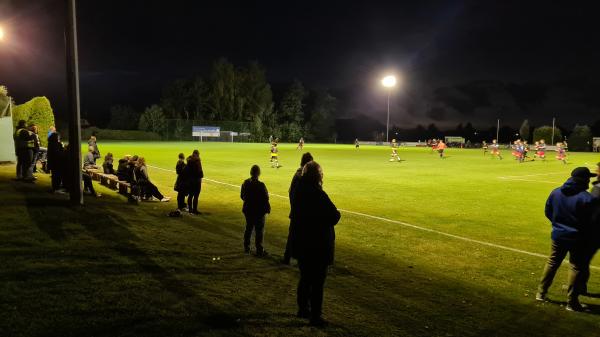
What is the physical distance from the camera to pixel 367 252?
346 inches

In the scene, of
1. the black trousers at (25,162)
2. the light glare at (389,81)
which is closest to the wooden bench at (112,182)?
the black trousers at (25,162)

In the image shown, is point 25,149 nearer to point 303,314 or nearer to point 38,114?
point 303,314

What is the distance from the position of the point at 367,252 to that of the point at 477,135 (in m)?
157

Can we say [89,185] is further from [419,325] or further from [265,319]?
[419,325]

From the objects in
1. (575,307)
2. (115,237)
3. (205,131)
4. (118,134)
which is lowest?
(575,307)

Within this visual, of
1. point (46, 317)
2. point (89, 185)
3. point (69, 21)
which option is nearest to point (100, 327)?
point (46, 317)

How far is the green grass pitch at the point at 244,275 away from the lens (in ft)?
16.5

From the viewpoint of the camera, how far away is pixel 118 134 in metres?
86.2

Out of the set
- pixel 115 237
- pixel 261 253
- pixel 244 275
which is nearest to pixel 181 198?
pixel 115 237

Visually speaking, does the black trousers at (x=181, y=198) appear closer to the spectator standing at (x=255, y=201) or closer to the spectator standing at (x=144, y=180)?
the spectator standing at (x=144, y=180)

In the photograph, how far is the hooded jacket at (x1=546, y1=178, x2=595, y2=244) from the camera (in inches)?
228

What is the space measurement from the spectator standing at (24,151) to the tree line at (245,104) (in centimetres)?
8726

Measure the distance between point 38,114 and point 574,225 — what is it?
87.4 feet

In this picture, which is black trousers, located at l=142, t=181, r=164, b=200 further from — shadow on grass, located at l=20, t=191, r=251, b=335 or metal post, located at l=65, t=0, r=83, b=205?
metal post, located at l=65, t=0, r=83, b=205
